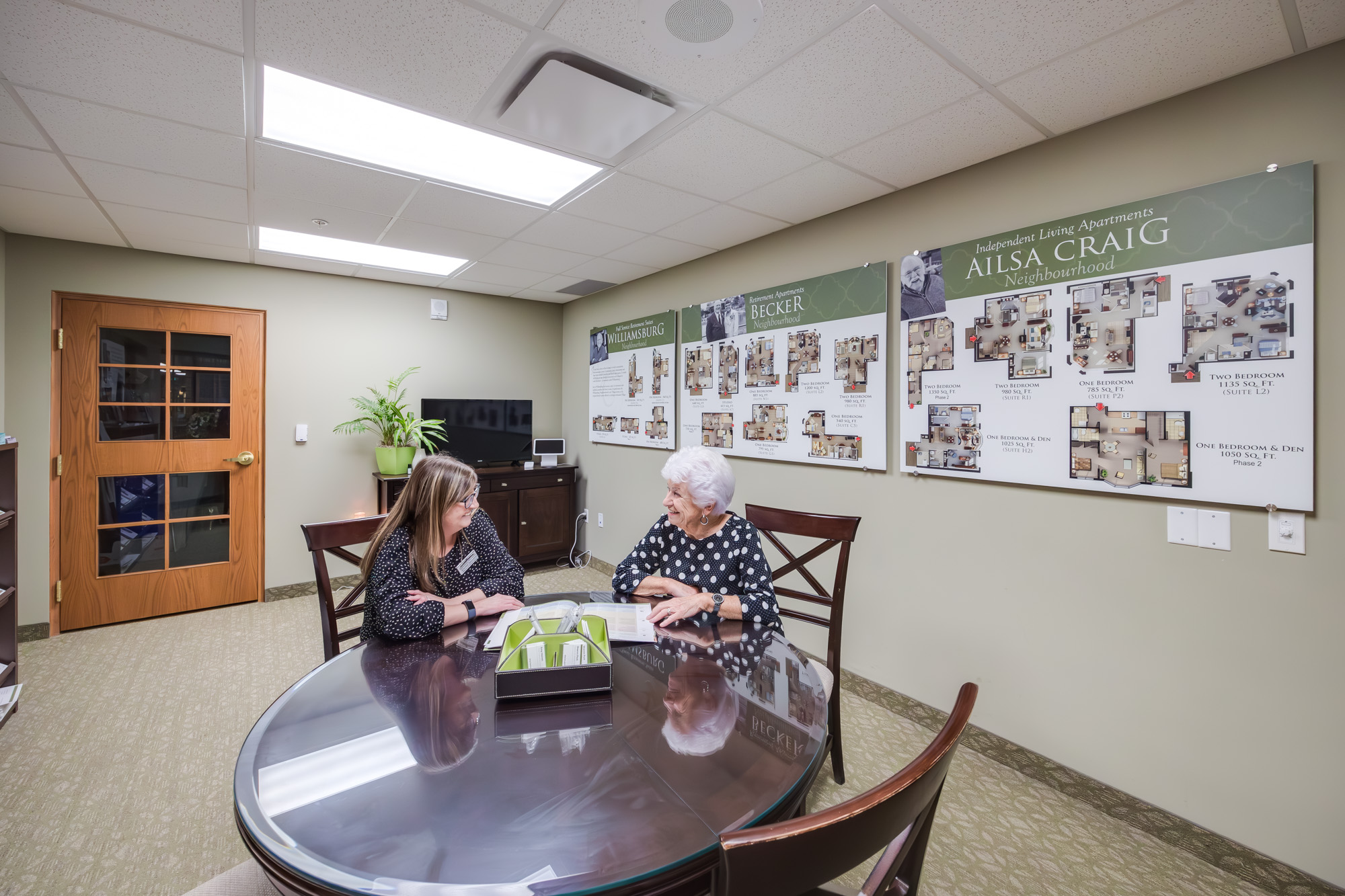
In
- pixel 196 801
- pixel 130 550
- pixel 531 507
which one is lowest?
pixel 196 801

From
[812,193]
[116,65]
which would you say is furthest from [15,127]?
[812,193]

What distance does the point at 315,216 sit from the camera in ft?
10.3

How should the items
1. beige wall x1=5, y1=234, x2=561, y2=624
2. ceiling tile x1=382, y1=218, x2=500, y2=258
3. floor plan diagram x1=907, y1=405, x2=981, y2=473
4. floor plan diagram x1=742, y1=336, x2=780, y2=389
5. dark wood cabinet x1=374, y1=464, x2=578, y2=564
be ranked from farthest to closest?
1. dark wood cabinet x1=374, y1=464, x2=578, y2=564
2. beige wall x1=5, y1=234, x2=561, y2=624
3. floor plan diagram x1=742, y1=336, x2=780, y2=389
4. ceiling tile x1=382, y1=218, x2=500, y2=258
5. floor plan diagram x1=907, y1=405, x2=981, y2=473

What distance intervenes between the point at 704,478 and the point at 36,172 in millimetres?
3255

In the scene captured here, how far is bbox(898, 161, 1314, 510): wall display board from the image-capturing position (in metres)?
1.82

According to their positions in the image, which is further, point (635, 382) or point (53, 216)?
point (635, 382)

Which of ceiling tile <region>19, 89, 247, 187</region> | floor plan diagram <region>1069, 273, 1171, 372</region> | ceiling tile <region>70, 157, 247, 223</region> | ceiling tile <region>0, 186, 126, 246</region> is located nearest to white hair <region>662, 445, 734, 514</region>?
floor plan diagram <region>1069, 273, 1171, 372</region>

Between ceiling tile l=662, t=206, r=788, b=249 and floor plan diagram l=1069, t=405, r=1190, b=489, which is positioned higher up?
ceiling tile l=662, t=206, r=788, b=249

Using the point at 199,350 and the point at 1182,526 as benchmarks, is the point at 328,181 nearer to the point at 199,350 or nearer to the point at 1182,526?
the point at 199,350

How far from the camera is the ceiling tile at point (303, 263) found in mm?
4035

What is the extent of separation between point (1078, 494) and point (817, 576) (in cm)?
138

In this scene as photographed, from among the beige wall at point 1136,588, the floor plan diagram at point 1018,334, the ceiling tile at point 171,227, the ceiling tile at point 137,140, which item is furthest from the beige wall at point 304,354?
the floor plan diagram at point 1018,334

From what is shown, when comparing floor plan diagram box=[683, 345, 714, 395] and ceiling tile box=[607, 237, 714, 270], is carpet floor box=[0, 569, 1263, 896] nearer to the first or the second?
floor plan diagram box=[683, 345, 714, 395]

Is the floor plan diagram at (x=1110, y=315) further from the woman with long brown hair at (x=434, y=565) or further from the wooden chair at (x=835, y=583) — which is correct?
the woman with long brown hair at (x=434, y=565)
